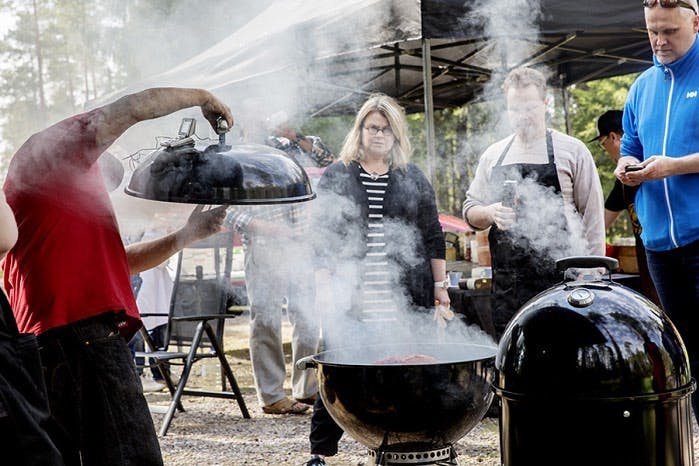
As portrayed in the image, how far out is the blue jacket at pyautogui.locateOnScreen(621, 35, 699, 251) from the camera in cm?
312

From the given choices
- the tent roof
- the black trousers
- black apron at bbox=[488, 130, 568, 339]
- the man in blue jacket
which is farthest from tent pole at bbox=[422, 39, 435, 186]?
the man in blue jacket

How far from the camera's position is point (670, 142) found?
3.19 m

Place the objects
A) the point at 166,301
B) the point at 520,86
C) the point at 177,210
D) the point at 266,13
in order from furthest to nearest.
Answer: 1. the point at 166,301
2. the point at 266,13
3. the point at 520,86
4. the point at 177,210

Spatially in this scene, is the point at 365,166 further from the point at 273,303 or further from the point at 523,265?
the point at 273,303

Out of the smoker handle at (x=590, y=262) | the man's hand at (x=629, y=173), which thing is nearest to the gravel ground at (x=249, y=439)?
the man's hand at (x=629, y=173)

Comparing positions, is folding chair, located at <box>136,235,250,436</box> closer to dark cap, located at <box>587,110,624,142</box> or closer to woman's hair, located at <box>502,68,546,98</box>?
woman's hair, located at <box>502,68,546,98</box>

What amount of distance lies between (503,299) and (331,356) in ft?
3.96

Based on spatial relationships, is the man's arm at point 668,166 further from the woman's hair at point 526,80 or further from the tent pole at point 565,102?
the tent pole at point 565,102

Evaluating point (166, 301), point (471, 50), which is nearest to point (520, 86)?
point (166, 301)

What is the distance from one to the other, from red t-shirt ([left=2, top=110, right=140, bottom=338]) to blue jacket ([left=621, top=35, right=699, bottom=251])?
7.11 ft

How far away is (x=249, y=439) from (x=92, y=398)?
2.70 m

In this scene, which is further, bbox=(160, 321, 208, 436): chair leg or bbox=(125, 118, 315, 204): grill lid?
bbox=(160, 321, 208, 436): chair leg

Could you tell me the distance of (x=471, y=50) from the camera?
827 centimetres

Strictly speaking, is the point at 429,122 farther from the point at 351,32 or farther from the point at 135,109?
the point at 135,109
